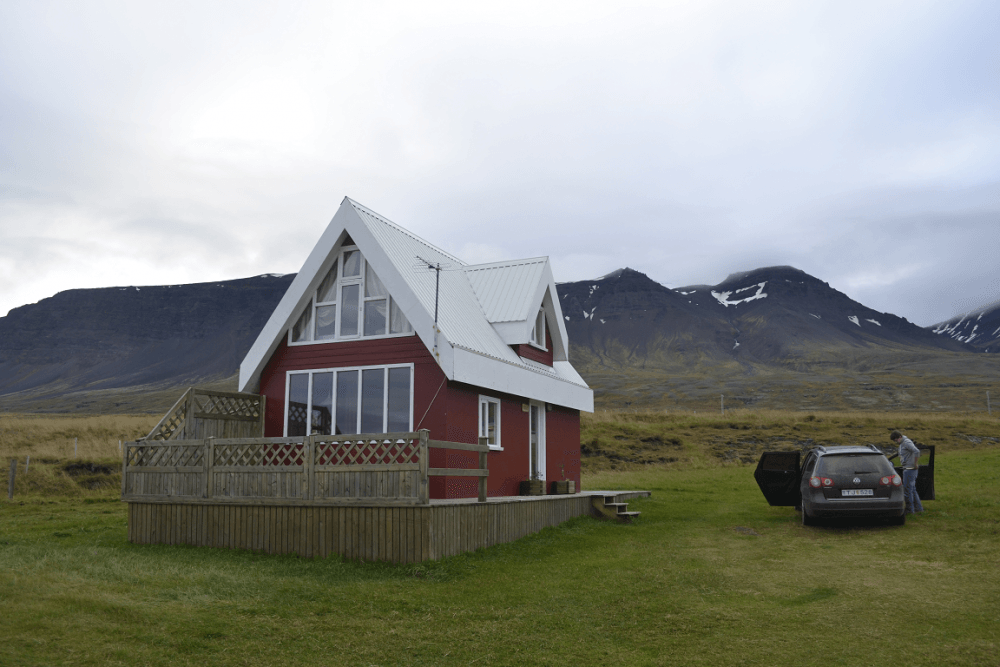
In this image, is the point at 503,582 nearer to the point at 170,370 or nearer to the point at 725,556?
the point at 725,556

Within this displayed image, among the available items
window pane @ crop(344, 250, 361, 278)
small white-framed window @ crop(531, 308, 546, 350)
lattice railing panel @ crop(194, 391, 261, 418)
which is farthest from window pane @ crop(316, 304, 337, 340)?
small white-framed window @ crop(531, 308, 546, 350)

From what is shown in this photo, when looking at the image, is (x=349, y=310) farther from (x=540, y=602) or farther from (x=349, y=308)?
(x=540, y=602)

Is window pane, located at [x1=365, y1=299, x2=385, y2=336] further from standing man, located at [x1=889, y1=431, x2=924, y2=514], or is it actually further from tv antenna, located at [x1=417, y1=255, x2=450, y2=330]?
standing man, located at [x1=889, y1=431, x2=924, y2=514]

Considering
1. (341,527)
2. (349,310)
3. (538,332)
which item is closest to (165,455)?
(341,527)

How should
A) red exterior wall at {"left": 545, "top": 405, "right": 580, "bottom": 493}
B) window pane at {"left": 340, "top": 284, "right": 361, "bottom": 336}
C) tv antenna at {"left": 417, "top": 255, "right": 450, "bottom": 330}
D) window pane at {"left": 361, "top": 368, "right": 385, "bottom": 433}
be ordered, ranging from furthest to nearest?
red exterior wall at {"left": 545, "top": 405, "right": 580, "bottom": 493}
window pane at {"left": 340, "top": 284, "right": 361, "bottom": 336}
window pane at {"left": 361, "top": 368, "right": 385, "bottom": 433}
tv antenna at {"left": 417, "top": 255, "right": 450, "bottom": 330}

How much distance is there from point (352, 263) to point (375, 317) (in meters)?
1.46

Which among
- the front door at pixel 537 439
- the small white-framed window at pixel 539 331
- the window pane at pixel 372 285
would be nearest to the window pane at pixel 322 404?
the window pane at pixel 372 285

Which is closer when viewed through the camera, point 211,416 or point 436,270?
Answer: point 211,416

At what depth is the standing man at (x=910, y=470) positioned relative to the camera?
54.4 ft

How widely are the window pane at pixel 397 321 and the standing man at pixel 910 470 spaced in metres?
10.8

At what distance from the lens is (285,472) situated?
13219 mm

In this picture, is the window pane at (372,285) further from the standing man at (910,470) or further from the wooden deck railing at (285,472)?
the standing man at (910,470)

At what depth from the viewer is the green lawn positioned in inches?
287

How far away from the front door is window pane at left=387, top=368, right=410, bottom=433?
175 inches
